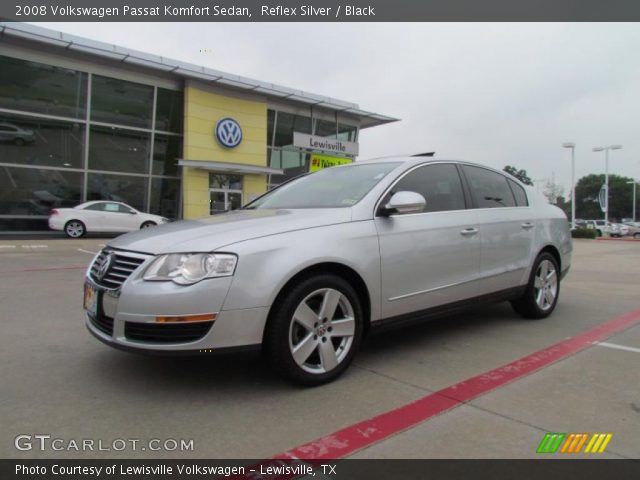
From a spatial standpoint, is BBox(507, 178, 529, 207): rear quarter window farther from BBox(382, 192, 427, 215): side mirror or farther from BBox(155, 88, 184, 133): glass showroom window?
BBox(155, 88, 184, 133): glass showroom window

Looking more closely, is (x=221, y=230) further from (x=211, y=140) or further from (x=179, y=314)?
(x=211, y=140)

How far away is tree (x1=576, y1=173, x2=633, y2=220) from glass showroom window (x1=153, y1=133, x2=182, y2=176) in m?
93.0

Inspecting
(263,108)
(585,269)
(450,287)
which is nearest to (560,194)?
(263,108)

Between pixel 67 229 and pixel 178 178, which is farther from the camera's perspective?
pixel 178 178

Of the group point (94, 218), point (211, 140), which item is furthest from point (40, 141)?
point (211, 140)

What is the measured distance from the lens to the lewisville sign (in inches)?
915

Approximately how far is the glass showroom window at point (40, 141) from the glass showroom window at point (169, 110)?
322cm

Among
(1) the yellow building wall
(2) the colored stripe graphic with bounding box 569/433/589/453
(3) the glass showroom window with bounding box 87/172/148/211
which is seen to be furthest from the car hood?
(1) the yellow building wall

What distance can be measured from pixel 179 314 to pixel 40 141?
18149mm

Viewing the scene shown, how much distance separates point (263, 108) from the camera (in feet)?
74.1

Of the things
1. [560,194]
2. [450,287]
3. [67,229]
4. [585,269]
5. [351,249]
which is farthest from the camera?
[560,194]

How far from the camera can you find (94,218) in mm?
16906
